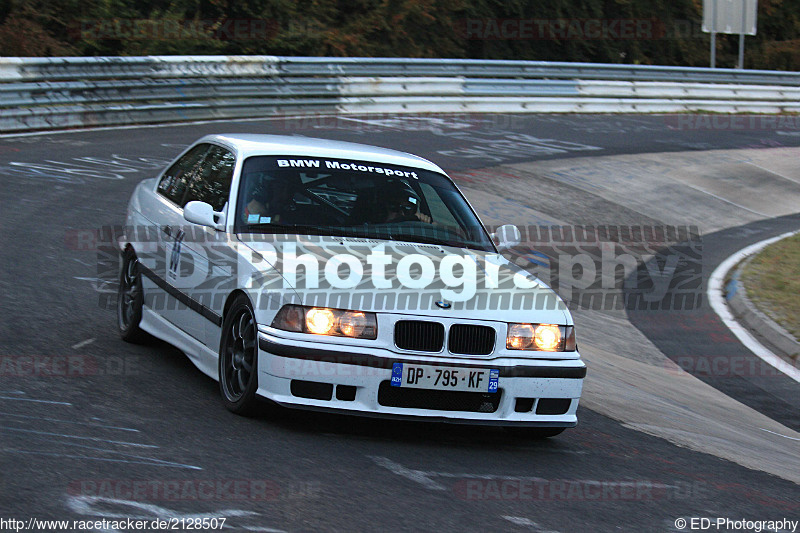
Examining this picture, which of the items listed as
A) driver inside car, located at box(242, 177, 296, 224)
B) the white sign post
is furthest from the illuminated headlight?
the white sign post

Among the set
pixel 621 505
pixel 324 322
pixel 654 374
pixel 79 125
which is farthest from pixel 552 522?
pixel 79 125

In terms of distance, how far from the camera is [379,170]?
7152 mm

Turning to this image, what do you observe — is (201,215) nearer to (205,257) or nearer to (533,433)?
(205,257)

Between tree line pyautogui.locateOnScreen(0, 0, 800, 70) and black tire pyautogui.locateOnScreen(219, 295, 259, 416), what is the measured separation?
738 inches

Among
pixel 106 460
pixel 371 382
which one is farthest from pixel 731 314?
pixel 106 460

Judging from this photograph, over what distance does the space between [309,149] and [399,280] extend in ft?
5.46

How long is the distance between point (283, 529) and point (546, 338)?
2.18m

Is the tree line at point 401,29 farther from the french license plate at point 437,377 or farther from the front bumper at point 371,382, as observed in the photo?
the french license plate at point 437,377

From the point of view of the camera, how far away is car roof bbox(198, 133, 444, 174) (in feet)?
23.4

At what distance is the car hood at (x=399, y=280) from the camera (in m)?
5.77

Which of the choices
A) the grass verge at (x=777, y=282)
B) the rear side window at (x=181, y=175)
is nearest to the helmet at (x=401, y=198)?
the rear side window at (x=181, y=175)

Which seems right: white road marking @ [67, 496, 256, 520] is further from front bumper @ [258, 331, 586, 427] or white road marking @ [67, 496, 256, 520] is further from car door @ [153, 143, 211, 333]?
car door @ [153, 143, 211, 333]

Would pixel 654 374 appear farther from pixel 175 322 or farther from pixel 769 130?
pixel 769 130

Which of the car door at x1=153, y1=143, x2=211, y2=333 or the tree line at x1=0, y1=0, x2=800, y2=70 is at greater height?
the tree line at x1=0, y1=0, x2=800, y2=70
